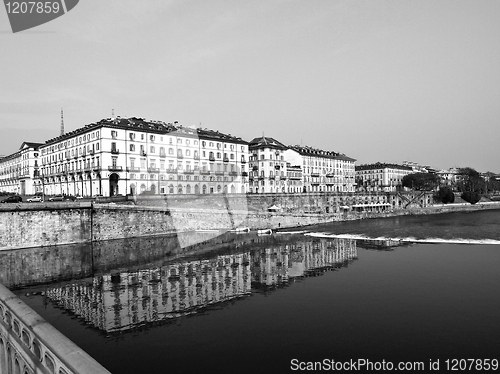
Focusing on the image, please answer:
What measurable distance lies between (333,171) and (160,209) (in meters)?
79.2

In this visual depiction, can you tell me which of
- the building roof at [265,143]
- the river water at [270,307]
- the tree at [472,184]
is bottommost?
the river water at [270,307]

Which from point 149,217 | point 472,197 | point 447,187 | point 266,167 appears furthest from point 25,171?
point 447,187

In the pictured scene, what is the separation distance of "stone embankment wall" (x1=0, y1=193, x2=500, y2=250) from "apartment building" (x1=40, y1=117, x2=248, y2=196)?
1014 cm

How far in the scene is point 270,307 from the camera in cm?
2147

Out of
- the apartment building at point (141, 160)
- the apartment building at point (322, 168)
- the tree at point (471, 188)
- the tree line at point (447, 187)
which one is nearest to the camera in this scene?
the apartment building at point (141, 160)

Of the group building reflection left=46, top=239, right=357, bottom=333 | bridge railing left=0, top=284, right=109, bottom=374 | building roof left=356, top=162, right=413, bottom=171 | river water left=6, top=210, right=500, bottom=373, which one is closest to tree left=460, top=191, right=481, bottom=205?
building roof left=356, top=162, right=413, bottom=171

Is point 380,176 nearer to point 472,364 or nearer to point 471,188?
point 471,188

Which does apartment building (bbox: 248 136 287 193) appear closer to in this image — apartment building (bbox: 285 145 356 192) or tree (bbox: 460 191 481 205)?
apartment building (bbox: 285 145 356 192)

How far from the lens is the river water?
50.1 ft

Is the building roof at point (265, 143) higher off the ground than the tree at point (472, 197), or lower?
higher

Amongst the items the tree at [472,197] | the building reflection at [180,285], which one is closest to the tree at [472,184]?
the tree at [472,197]

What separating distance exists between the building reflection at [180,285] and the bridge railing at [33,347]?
39.7 feet

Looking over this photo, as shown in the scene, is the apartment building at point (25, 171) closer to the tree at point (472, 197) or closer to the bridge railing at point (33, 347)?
the bridge railing at point (33, 347)

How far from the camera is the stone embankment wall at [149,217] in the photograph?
139 feet
